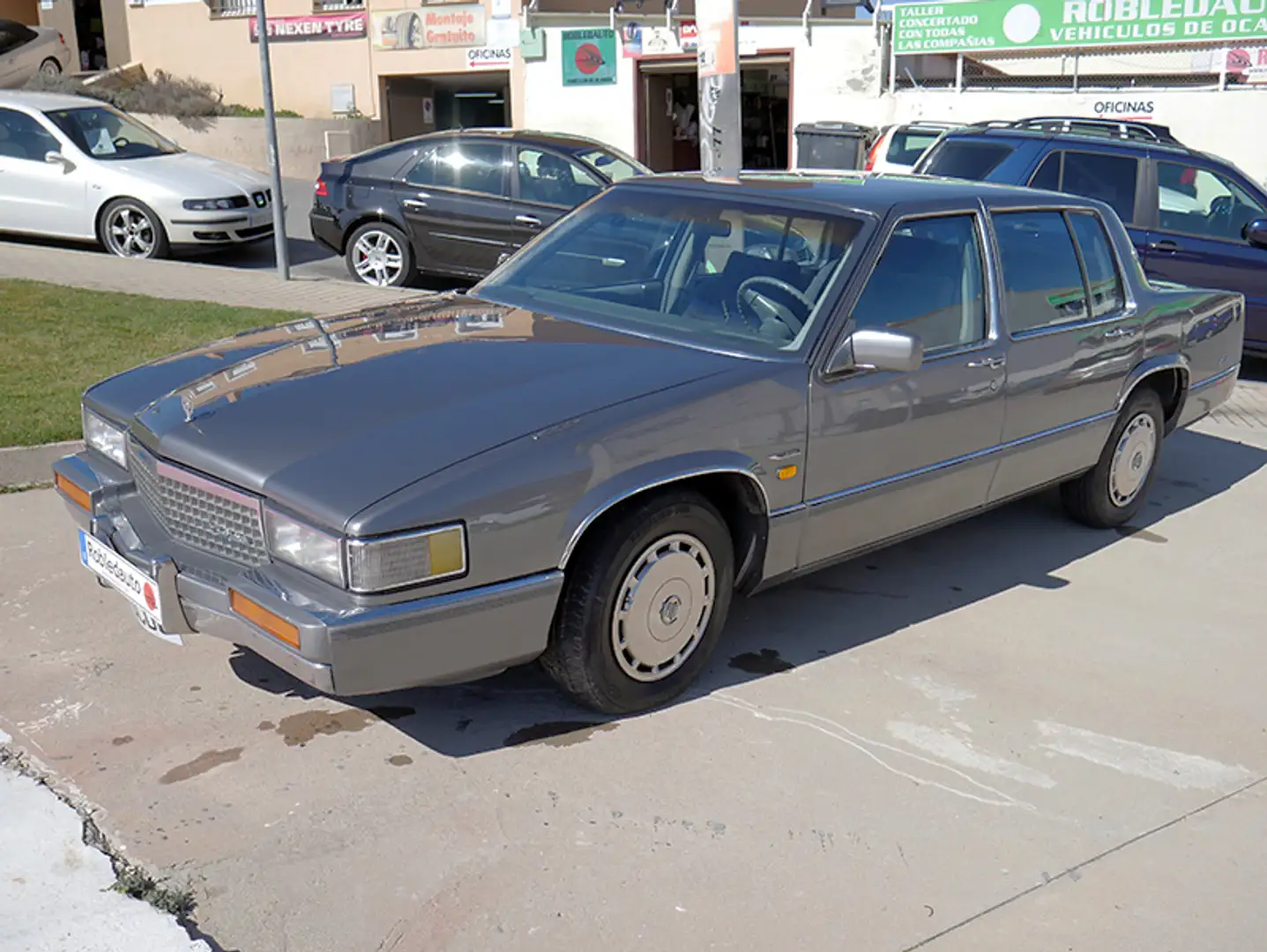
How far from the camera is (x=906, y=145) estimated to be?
14711 mm

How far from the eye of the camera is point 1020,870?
137 inches

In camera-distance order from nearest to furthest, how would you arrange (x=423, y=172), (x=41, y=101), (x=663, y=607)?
(x=663, y=607)
(x=423, y=172)
(x=41, y=101)

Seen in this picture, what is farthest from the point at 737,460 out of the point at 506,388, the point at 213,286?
the point at 213,286

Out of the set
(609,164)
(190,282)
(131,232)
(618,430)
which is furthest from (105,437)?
(131,232)

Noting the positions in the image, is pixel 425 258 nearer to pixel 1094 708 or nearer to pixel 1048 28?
pixel 1094 708

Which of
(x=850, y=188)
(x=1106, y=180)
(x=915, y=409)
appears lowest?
(x=915, y=409)

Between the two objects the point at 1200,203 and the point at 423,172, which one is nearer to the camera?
the point at 1200,203

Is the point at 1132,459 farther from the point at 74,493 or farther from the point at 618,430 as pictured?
the point at 74,493

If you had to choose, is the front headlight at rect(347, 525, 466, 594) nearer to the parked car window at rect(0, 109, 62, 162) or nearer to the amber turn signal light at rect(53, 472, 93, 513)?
the amber turn signal light at rect(53, 472, 93, 513)

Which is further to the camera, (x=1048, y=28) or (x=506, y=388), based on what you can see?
(x=1048, y=28)

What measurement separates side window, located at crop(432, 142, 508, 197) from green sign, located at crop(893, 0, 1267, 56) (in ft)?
38.0

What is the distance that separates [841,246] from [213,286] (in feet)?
24.9

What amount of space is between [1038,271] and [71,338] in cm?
589

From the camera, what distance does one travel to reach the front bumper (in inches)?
135
